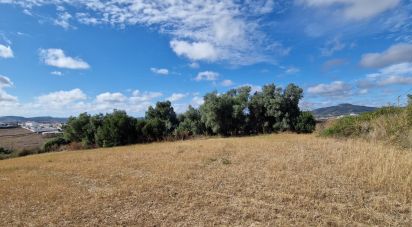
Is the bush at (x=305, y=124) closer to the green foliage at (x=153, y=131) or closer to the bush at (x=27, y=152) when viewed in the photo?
the green foliage at (x=153, y=131)

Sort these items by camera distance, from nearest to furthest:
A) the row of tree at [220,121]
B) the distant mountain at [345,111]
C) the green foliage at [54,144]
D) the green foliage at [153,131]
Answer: the distant mountain at [345,111] < the row of tree at [220,121] < the green foliage at [153,131] < the green foliage at [54,144]

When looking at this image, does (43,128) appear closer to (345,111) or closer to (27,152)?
(27,152)

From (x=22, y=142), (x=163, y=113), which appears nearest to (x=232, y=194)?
(x=163, y=113)

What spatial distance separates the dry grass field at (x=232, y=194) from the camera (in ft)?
18.6

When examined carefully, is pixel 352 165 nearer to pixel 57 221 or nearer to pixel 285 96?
pixel 57 221

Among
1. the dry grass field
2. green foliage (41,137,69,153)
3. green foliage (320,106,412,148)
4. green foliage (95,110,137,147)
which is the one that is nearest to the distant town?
green foliage (41,137,69,153)

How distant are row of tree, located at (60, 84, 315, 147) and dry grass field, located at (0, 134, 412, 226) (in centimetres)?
1662

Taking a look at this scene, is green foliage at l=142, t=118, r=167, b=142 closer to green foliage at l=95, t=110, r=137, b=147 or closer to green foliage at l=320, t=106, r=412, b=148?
green foliage at l=95, t=110, r=137, b=147

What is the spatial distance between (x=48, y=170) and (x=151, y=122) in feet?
55.2

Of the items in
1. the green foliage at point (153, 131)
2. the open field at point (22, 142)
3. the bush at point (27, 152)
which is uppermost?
the green foliage at point (153, 131)

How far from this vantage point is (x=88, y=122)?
104ft

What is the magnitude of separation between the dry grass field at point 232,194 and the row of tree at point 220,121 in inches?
654

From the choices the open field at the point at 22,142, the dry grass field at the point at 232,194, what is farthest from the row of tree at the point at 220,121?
the dry grass field at the point at 232,194

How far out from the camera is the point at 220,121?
28703 millimetres
